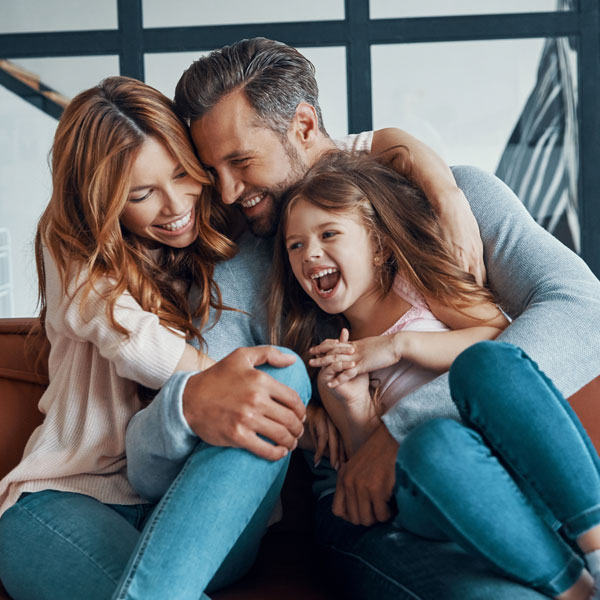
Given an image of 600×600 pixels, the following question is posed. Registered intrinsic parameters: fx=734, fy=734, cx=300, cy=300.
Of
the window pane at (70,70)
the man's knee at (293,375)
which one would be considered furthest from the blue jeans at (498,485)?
the window pane at (70,70)

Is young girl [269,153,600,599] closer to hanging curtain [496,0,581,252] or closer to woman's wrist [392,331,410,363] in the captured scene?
woman's wrist [392,331,410,363]

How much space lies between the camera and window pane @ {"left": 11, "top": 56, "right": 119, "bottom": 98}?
442 cm

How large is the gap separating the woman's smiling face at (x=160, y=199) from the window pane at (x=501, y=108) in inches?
126

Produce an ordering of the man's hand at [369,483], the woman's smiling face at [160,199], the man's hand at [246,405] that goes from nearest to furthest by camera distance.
Answer: 1. the man's hand at [246,405]
2. the man's hand at [369,483]
3. the woman's smiling face at [160,199]

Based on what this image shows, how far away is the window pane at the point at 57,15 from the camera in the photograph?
435 centimetres

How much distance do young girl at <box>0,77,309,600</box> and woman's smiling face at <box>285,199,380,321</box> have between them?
178mm

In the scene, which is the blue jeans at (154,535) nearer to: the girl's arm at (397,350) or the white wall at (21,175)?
the girl's arm at (397,350)

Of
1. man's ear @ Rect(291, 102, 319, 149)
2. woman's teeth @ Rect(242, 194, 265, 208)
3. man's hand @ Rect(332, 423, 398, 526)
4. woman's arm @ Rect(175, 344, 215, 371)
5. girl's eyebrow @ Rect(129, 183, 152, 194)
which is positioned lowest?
man's hand @ Rect(332, 423, 398, 526)

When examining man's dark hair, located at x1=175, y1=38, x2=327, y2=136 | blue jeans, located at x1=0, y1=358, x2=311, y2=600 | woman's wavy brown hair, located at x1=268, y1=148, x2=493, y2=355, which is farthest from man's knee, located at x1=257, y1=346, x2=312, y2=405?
man's dark hair, located at x1=175, y1=38, x2=327, y2=136

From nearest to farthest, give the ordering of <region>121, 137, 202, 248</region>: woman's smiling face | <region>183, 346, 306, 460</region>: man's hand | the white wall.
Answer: <region>183, 346, 306, 460</region>: man's hand
<region>121, 137, 202, 248</region>: woman's smiling face
the white wall

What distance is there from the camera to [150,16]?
14.3 feet

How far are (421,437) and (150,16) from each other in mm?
3999

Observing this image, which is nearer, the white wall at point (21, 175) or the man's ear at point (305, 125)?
the man's ear at point (305, 125)

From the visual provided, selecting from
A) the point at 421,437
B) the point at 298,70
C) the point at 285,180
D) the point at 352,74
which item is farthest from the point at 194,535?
the point at 352,74
